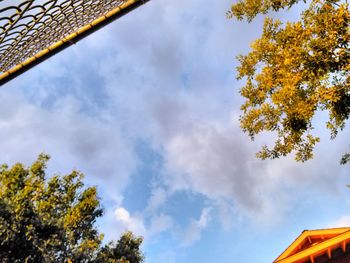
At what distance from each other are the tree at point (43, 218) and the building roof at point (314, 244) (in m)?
13.1

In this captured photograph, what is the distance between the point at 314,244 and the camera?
21.4 meters

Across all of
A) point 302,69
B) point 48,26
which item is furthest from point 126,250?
point 48,26

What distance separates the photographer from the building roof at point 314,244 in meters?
20.2

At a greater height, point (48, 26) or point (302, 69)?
point (302, 69)

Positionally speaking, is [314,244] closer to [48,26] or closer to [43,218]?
[43,218]

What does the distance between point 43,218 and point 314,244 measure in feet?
56.8

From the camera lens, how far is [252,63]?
13.7 meters

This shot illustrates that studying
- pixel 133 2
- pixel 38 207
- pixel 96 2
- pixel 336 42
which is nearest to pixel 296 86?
pixel 336 42

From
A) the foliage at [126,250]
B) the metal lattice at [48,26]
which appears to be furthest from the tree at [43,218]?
the metal lattice at [48,26]

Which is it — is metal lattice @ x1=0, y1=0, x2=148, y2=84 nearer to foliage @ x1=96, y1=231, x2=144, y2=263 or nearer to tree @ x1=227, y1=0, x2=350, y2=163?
tree @ x1=227, y1=0, x2=350, y2=163

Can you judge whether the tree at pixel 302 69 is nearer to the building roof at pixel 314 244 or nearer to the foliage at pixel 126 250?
the building roof at pixel 314 244

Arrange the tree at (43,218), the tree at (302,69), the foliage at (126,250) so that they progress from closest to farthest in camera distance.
→ the tree at (302,69)
the tree at (43,218)
the foliage at (126,250)

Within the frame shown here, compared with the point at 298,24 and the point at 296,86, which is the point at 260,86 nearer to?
the point at 296,86

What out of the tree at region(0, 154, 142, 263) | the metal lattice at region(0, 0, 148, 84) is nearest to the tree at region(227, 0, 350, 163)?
the metal lattice at region(0, 0, 148, 84)
